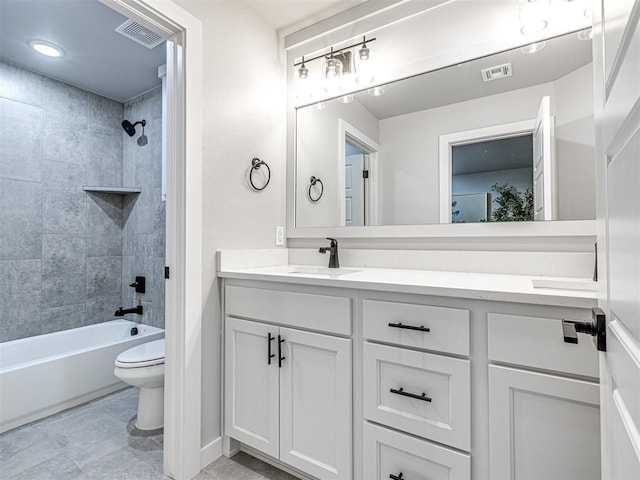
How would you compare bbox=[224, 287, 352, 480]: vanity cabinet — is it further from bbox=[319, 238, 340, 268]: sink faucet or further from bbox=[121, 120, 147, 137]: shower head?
bbox=[121, 120, 147, 137]: shower head

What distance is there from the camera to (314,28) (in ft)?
6.81

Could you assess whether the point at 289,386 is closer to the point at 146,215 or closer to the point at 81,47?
the point at 146,215

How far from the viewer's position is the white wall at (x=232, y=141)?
1661 mm

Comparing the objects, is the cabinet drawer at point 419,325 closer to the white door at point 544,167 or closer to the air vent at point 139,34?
the white door at point 544,167

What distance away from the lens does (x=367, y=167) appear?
2.01 metres

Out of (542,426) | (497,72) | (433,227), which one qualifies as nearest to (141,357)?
(433,227)

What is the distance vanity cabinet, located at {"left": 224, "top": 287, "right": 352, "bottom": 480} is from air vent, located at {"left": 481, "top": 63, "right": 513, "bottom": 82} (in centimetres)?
130

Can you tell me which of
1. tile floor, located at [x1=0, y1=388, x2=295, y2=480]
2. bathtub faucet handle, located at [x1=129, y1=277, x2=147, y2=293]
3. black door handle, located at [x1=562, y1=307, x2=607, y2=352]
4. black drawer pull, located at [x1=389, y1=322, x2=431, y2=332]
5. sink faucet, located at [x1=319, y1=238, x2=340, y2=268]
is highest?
sink faucet, located at [x1=319, y1=238, x2=340, y2=268]

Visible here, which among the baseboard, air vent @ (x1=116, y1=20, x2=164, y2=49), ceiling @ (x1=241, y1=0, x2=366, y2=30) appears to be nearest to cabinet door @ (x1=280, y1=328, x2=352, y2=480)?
the baseboard

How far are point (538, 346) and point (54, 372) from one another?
261 centimetres

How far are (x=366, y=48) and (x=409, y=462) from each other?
198 centimetres

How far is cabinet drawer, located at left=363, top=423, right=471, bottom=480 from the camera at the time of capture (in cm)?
111

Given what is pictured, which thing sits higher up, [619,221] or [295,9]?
[295,9]

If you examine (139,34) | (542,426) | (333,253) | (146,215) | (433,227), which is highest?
(139,34)
